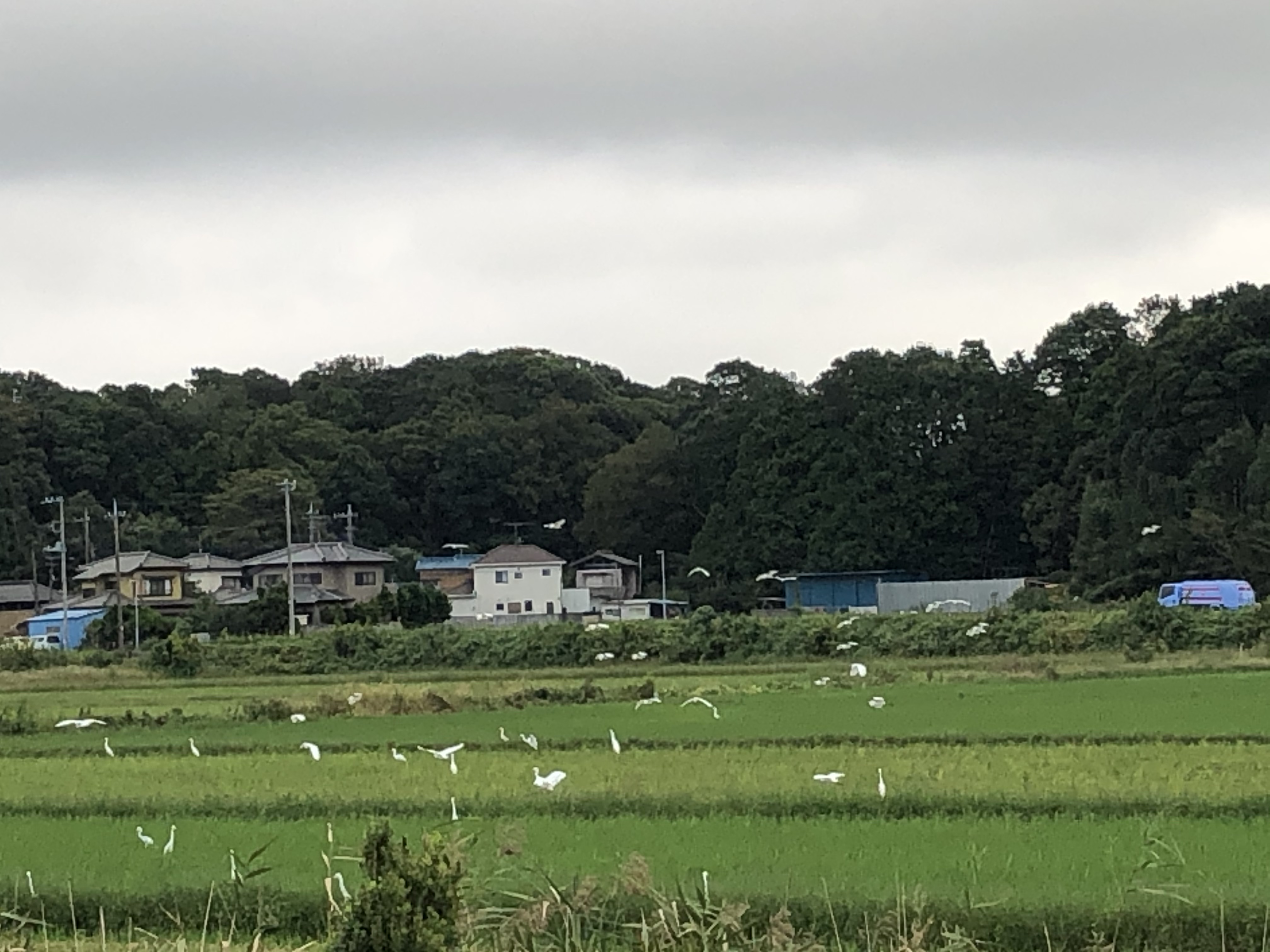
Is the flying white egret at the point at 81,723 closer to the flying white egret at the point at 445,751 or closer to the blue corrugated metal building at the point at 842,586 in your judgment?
the flying white egret at the point at 445,751

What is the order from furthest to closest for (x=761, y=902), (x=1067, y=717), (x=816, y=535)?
1. (x=816, y=535)
2. (x=1067, y=717)
3. (x=761, y=902)

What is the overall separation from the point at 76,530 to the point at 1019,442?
4182 cm

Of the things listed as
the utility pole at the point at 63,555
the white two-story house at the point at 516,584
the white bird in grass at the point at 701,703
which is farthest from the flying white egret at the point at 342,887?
the white two-story house at the point at 516,584

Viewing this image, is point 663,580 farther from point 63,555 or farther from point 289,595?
point 63,555

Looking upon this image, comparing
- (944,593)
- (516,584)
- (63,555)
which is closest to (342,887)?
(944,593)

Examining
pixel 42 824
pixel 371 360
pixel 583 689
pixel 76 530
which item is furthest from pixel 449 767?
pixel 371 360

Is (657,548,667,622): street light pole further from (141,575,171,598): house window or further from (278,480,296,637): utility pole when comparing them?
(141,575,171,598): house window

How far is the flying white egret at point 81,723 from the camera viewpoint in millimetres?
23141

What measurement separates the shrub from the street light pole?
170 ft

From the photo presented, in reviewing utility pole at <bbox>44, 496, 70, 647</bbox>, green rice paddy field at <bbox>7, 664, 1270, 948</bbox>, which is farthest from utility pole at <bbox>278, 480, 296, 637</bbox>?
green rice paddy field at <bbox>7, 664, 1270, 948</bbox>

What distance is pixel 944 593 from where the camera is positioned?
190ft

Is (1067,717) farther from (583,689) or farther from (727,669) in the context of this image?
(727,669)

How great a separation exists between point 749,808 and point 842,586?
52.0 m

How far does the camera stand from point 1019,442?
212ft
